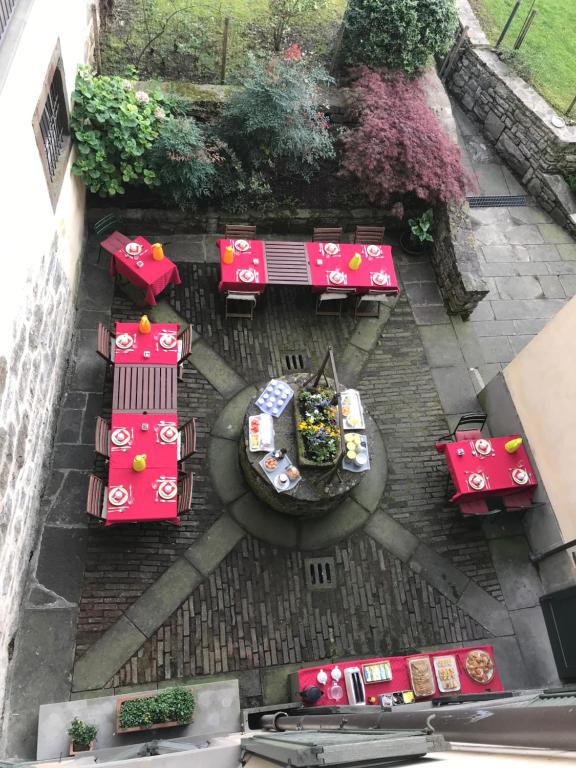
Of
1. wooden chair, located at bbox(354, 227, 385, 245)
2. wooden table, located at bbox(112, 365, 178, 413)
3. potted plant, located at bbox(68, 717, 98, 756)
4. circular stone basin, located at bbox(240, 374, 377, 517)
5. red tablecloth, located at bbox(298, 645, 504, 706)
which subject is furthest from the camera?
wooden chair, located at bbox(354, 227, 385, 245)

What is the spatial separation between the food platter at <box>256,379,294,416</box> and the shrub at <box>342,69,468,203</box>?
4.29 metres

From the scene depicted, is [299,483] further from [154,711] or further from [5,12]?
[5,12]

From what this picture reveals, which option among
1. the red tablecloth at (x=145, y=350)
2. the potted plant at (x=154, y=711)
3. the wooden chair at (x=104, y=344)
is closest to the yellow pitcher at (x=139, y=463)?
the red tablecloth at (x=145, y=350)

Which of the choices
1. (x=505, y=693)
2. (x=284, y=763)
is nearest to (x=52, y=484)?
(x=284, y=763)

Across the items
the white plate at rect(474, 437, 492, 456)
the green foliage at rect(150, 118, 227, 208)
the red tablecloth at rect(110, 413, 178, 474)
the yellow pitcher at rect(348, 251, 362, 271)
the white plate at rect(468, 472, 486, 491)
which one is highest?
the green foliage at rect(150, 118, 227, 208)

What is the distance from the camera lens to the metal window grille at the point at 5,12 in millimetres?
5695

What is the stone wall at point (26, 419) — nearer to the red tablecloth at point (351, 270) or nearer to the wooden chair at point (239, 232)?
the wooden chair at point (239, 232)

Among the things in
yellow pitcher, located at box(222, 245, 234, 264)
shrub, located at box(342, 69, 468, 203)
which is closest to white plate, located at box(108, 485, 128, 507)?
yellow pitcher, located at box(222, 245, 234, 264)

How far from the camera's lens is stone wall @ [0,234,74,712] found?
6262mm

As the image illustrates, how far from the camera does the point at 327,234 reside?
1038cm

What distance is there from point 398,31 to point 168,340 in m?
7.13

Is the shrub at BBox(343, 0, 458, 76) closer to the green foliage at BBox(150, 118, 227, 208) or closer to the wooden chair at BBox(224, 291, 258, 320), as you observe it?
the green foliage at BBox(150, 118, 227, 208)

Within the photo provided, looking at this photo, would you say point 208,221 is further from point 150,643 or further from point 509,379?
point 150,643

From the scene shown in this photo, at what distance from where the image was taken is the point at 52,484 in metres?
8.08
